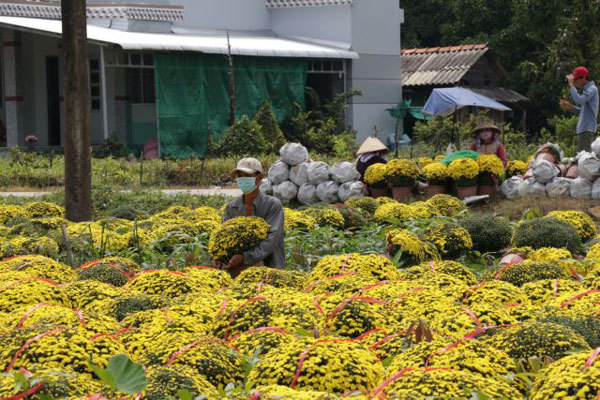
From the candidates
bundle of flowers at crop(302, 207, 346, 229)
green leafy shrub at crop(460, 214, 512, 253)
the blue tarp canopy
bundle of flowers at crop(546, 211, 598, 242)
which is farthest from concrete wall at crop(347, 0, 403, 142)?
green leafy shrub at crop(460, 214, 512, 253)

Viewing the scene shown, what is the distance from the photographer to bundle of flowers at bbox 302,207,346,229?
351 inches

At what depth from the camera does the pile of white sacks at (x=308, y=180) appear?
12.0 metres

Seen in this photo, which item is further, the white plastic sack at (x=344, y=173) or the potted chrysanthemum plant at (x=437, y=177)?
the white plastic sack at (x=344, y=173)

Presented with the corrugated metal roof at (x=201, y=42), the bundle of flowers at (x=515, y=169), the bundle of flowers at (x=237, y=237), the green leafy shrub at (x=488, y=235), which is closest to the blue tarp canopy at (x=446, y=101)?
the corrugated metal roof at (x=201, y=42)

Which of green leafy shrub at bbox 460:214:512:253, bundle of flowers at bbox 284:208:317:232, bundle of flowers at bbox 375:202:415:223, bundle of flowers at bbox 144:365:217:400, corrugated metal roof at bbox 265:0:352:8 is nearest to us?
bundle of flowers at bbox 144:365:217:400

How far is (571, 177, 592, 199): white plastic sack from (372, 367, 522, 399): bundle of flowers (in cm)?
853

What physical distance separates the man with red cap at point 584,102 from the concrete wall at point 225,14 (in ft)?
44.9

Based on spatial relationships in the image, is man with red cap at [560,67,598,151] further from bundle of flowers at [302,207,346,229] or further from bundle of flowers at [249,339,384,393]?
bundle of flowers at [249,339,384,393]

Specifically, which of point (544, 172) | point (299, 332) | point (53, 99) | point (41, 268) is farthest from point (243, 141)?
point (299, 332)

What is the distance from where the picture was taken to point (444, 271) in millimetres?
5133

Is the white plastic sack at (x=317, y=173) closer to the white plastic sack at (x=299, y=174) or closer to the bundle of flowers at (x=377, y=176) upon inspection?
the white plastic sack at (x=299, y=174)

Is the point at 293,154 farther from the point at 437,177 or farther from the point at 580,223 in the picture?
the point at 580,223

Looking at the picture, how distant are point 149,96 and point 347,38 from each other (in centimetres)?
568

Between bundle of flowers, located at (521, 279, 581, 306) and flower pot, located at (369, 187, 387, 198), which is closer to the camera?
bundle of flowers, located at (521, 279, 581, 306)
